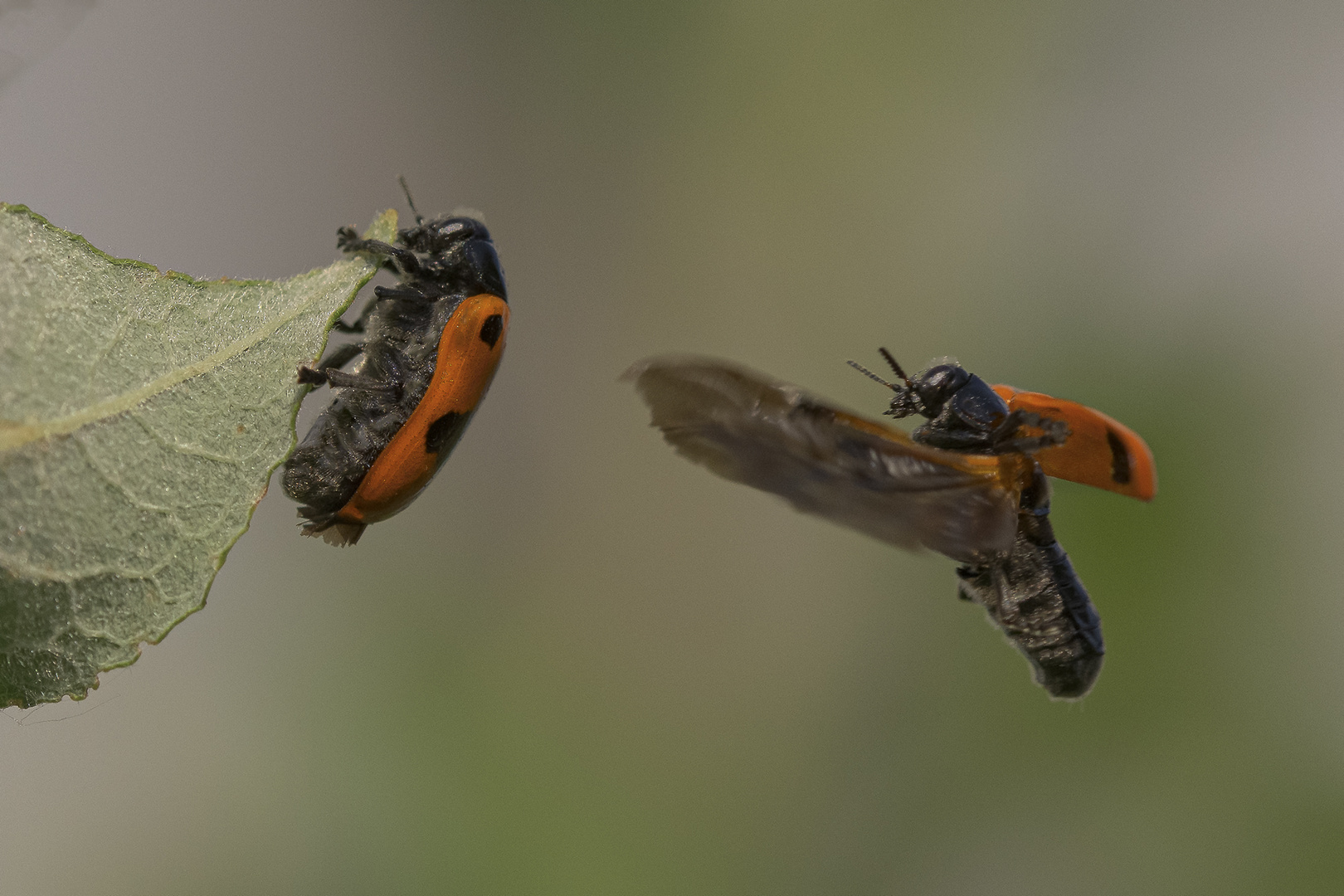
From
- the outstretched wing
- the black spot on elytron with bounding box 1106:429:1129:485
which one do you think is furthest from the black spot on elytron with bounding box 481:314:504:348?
the black spot on elytron with bounding box 1106:429:1129:485

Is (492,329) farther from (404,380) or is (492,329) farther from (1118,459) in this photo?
(1118,459)

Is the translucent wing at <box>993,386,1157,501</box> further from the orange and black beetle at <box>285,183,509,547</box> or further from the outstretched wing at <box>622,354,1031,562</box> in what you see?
the orange and black beetle at <box>285,183,509,547</box>

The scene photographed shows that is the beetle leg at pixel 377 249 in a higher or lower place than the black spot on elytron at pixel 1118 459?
higher

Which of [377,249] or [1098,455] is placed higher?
[377,249]

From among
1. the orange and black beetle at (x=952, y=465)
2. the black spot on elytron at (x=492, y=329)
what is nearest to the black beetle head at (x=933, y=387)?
the orange and black beetle at (x=952, y=465)

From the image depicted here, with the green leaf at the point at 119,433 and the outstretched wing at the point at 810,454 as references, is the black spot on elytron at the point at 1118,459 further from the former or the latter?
the green leaf at the point at 119,433

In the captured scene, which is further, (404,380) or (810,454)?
(404,380)

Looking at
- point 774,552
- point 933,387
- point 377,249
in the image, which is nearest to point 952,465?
point 933,387
